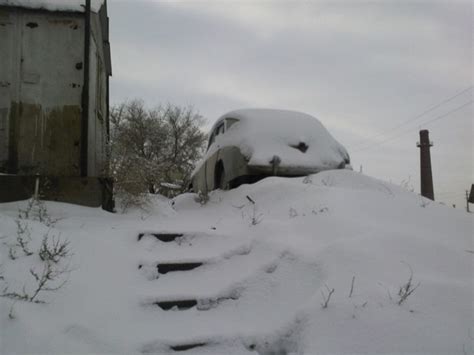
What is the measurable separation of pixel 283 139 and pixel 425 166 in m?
15.0

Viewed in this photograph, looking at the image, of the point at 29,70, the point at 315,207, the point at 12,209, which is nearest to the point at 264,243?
the point at 315,207

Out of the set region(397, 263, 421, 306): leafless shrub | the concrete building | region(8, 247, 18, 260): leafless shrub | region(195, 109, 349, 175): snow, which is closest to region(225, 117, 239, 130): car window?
region(195, 109, 349, 175): snow

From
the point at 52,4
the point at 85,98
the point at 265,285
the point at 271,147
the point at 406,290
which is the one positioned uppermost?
the point at 52,4

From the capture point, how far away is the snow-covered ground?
1.98 m

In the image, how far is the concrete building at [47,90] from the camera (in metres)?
4.36

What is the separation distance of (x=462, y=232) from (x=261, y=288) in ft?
7.28

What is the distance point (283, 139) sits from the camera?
571cm

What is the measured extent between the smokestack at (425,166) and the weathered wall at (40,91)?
56.8ft

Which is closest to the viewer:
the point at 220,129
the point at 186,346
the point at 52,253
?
the point at 186,346

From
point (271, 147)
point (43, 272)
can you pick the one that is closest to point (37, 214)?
point (43, 272)

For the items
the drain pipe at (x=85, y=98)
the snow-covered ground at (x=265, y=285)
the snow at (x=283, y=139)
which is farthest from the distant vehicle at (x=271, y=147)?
the drain pipe at (x=85, y=98)

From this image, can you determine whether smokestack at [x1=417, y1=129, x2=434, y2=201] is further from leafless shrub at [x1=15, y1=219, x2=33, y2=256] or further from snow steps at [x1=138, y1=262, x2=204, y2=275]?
leafless shrub at [x1=15, y1=219, x2=33, y2=256]

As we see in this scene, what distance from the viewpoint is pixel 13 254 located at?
8.24 feet

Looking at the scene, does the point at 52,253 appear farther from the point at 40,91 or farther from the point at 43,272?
the point at 40,91
